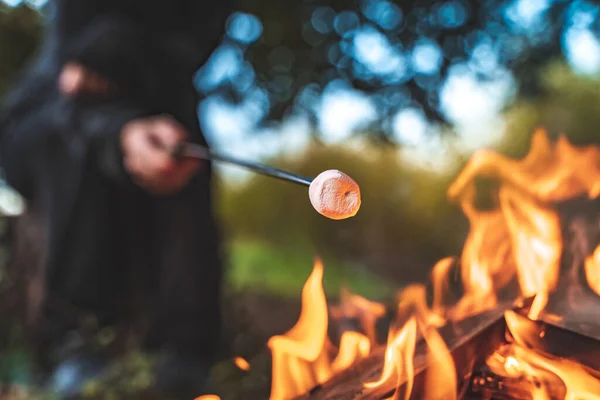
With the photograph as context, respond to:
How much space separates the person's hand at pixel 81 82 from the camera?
6.40 ft

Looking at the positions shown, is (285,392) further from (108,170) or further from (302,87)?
(302,87)

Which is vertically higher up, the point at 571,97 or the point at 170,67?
the point at 571,97

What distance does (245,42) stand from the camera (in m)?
3.18

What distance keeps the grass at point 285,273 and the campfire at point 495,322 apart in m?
2.20

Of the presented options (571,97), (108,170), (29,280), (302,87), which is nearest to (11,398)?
(29,280)

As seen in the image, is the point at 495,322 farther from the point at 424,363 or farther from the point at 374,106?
the point at 374,106

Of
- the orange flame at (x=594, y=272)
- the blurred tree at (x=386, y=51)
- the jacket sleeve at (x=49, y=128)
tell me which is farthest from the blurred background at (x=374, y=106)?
the orange flame at (x=594, y=272)

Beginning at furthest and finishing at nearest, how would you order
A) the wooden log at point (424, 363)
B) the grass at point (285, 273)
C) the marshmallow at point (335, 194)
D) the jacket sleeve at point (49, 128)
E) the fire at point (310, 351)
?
1. the grass at point (285, 273)
2. the jacket sleeve at point (49, 128)
3. the fire at point (310, 351)
4. the wooden log at point (424, 363)
5. the marshmallow at point (335, 194)

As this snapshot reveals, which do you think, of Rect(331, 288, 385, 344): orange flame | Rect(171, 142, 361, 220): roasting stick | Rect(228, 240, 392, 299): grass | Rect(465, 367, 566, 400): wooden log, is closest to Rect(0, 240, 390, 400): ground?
Rect(228, 240, 392, 299): grass

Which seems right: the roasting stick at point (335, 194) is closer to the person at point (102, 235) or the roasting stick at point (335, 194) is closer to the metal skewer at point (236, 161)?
the metal skewer at point (236, 161)

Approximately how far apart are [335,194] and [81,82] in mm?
1456

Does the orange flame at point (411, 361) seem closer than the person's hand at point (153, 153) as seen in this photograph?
Yes

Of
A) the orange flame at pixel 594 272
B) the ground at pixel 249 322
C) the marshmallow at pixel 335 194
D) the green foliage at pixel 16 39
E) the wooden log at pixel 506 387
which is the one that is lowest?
the ground at pixel 249 322

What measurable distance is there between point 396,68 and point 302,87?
0.54 metres
